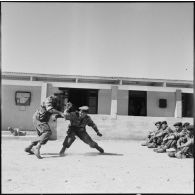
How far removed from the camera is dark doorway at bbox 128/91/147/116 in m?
17.5

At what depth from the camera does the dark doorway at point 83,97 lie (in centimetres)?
1733

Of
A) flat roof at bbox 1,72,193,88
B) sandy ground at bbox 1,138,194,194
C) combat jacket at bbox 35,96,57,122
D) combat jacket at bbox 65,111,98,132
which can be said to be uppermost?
flat roof at bbox 1,72,193,88

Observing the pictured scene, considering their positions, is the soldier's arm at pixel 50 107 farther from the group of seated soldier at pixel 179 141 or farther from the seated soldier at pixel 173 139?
the seated soldier at pixel 173 139

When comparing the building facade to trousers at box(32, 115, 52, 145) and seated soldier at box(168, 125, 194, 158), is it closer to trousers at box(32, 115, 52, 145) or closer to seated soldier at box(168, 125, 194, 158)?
seated soldier at box(168, 125, 194, 158)

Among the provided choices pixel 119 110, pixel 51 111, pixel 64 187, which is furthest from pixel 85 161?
pixel 119 110

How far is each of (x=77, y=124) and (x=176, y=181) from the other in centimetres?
372

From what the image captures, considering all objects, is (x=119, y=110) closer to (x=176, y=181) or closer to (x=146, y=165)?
(x=146, y=165)

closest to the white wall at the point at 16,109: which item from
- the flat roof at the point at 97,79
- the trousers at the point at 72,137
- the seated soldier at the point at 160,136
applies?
the flat roof at the point at 97,79

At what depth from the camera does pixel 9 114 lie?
1609 centimetres

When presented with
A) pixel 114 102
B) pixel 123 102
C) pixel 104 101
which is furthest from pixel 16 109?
pixel 123 102

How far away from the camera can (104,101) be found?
1664cm

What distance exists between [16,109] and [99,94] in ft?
16.2

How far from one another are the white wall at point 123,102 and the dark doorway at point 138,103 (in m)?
0.76

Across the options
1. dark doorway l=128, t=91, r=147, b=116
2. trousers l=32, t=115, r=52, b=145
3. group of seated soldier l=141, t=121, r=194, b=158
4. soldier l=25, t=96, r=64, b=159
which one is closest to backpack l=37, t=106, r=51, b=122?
soldier l=25, t=96, r=64, b=159
